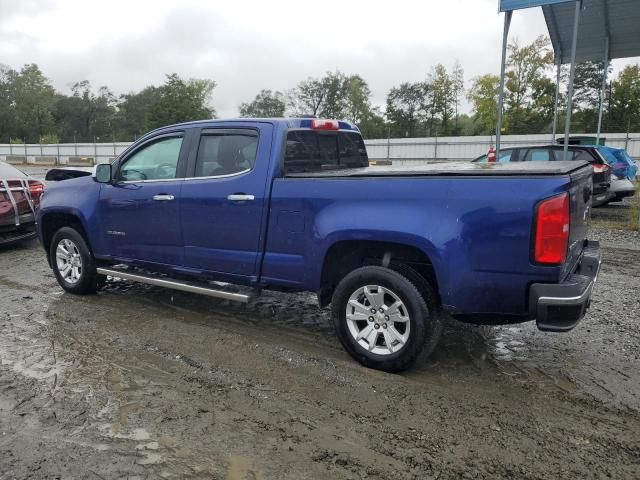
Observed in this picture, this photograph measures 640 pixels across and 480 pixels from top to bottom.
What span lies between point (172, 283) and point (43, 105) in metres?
90.3

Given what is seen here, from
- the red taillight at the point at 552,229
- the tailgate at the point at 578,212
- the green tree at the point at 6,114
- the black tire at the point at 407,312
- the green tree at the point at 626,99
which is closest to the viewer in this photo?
the red taillight at the point at 552,229

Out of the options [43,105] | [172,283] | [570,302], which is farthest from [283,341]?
[43,105]

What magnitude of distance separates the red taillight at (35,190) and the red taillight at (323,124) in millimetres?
6267

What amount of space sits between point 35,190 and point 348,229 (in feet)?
24.3

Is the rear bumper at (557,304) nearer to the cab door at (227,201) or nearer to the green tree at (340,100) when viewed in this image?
the cab door at (227,201)

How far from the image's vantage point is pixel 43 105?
270 ft

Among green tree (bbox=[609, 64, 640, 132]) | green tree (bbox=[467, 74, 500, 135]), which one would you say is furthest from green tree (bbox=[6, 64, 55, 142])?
green tree (bbox=[609, 64, 640, 132])

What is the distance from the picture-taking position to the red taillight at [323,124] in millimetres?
4815

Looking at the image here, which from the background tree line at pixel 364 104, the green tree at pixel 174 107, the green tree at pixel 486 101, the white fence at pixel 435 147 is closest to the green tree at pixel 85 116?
the background tree line at pixel 364 104

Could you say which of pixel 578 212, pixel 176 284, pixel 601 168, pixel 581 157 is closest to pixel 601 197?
pixel 601 168

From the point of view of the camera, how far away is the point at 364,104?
62.8 m

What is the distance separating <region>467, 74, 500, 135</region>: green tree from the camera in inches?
1786

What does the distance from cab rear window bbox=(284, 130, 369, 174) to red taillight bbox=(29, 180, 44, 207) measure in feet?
20.4

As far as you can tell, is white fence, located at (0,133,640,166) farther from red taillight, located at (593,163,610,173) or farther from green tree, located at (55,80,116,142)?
green tree, located at (55,80,116,142)
